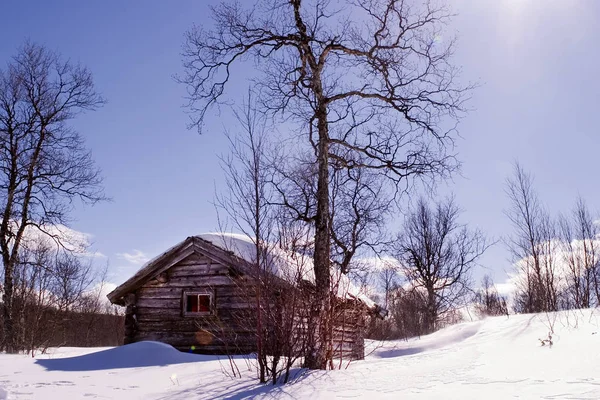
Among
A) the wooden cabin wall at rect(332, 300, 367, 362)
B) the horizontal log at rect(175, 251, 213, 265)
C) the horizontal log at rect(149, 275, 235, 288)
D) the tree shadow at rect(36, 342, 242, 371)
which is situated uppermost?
the horizontal log at rect(175, 251, 213, 265)

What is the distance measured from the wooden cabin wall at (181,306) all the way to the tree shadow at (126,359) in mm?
1957

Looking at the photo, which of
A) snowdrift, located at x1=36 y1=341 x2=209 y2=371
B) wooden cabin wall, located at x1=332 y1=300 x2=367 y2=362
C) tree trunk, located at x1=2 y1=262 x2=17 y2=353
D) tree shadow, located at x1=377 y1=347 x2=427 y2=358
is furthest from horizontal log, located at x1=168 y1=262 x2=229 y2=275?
tree trunk, located at x1=2 y1=262 x2=17 y2=353

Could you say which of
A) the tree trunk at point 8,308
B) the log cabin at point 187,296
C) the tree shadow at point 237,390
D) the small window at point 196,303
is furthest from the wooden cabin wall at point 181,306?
the tree trunk at point 8,308

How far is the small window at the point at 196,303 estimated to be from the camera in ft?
41.6

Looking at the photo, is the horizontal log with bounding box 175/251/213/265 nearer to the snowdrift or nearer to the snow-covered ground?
the snowdrift

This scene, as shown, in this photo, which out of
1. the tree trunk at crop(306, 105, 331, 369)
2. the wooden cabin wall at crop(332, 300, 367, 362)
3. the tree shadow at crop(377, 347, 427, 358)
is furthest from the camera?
the tree shadow at crop(377, 347, 427, 358)

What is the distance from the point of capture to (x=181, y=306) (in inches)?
502

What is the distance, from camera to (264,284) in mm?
6402

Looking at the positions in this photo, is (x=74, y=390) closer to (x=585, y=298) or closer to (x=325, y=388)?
(x=325, y=388)

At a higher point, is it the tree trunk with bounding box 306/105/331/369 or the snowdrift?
the tree trunk with bounding box 306/105/331/369

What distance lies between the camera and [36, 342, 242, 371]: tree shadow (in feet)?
29.0

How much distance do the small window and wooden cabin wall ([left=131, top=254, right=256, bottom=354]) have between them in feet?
0.43

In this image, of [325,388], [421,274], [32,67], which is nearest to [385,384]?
[325,388]

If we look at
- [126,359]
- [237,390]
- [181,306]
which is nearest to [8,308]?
[181,306]
